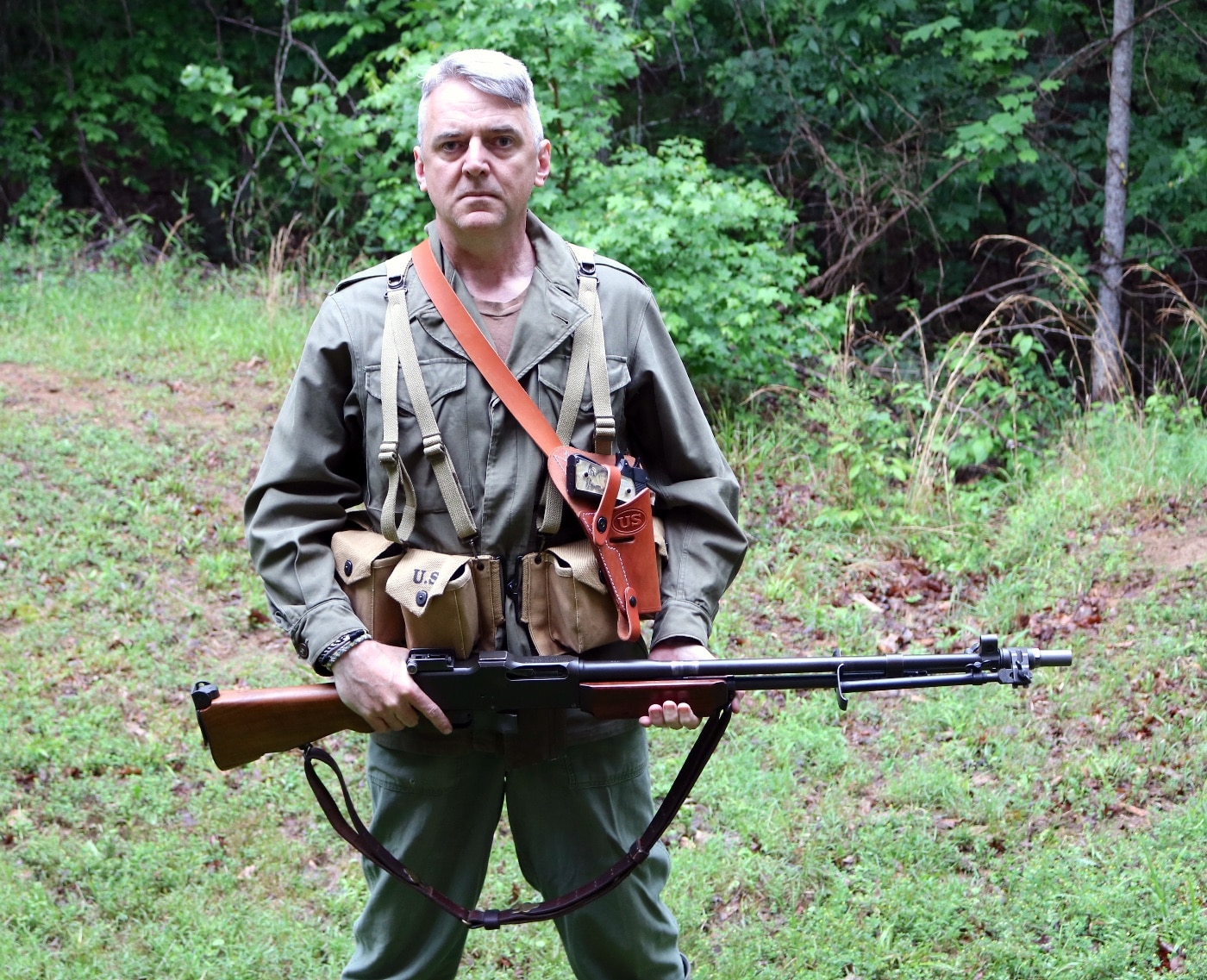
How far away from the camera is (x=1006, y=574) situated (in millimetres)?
6281

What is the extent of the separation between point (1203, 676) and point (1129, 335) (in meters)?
6.65

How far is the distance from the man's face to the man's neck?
70 mm

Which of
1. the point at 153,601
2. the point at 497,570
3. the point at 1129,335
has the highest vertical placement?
the point at 497,570

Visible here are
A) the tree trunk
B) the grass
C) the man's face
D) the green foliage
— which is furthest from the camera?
the tree trunk

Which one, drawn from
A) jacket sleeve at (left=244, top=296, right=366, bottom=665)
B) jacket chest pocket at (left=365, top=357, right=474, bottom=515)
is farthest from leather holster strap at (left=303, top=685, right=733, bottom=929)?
jacket chest pocket at (left=365, top=357, right=474, bottom=515)

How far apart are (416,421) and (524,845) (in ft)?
3.41

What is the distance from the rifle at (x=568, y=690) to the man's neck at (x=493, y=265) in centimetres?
83

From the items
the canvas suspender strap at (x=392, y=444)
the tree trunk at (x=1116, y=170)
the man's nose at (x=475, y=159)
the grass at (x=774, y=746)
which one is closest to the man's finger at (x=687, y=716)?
the canvas suspender strap at (x=392, y=444)

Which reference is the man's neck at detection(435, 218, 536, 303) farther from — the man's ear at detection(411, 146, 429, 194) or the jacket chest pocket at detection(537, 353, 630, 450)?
the jacket chest pocket at detection(537, 353, 630, 450)

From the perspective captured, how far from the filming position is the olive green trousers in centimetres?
280

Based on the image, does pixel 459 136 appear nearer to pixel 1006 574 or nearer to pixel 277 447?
pixel 277 447

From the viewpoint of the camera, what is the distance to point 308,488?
9.01 ft

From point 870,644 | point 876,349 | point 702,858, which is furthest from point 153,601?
point 876,349

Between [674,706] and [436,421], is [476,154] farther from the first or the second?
[674,706]
